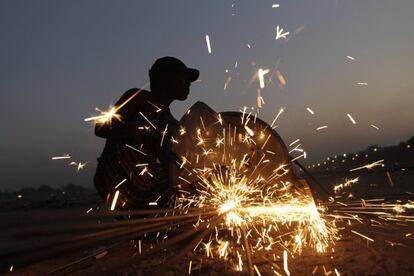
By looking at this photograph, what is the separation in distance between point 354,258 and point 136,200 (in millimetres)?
3409

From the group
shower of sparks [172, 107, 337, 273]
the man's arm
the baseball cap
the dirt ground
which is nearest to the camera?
the dirt ground

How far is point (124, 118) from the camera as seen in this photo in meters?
6.10

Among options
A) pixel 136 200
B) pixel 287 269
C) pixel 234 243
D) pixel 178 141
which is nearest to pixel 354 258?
pixel 287 269

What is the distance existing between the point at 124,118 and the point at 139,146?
526 mm

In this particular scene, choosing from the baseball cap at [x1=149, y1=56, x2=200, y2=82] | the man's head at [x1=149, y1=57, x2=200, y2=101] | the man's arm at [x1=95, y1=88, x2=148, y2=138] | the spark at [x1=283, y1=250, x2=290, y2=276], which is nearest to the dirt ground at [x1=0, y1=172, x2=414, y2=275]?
the spark at [x1=283, y1=250, x2=290, y2=276]

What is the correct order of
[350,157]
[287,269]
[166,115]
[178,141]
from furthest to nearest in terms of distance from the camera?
[350,157] < [166,115] < [178,141] < [287,269]

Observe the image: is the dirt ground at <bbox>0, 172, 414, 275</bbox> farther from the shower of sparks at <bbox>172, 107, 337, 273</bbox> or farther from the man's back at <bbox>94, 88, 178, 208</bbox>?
the man's back at <bbox>94, 88, 178, 208</bbox>

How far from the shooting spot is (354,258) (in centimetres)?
474

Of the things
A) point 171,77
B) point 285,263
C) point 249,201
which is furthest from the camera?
point 171,77

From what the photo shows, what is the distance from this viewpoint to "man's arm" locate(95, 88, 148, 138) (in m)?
6.02

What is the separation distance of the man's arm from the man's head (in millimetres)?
360

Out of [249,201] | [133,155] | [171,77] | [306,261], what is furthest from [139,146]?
[306,261]

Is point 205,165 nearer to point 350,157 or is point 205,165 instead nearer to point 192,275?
point 192,275

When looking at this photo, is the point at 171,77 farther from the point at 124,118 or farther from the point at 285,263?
the point at 285,263
